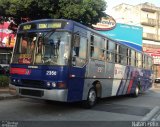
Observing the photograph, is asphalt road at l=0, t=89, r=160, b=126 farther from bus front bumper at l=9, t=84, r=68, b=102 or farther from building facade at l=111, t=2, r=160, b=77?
building facade at l=111, t=2, r=160, b=77

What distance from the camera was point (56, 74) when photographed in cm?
1048

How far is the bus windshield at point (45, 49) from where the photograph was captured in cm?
1061

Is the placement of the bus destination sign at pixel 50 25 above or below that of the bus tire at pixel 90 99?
above

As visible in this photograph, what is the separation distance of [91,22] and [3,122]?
10585mm

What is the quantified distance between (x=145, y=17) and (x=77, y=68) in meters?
42.3

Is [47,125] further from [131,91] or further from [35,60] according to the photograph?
[131,91]

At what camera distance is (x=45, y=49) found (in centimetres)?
1085

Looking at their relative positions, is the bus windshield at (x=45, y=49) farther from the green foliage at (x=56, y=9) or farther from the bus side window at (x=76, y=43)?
the green foliage at (x=56, y=9)

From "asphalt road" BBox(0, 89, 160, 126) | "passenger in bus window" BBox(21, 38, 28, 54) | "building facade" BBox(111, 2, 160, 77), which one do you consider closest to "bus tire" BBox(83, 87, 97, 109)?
"asphalt road" BBox(0, 89, 160, 126)

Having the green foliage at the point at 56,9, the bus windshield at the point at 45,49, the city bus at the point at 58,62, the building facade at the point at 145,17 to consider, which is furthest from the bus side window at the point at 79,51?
the building facade at the point at 145,17

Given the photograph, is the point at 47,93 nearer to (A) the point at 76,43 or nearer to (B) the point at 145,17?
(A) the point at 76,43

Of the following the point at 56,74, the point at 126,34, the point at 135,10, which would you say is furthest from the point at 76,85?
the point at 135,10

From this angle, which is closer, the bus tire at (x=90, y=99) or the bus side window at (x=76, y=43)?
the bus side window at (x=76, y=43)

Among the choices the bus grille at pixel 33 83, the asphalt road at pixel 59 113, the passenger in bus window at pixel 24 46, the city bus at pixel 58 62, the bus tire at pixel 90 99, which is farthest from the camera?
the bus tire at pixel 90 99
